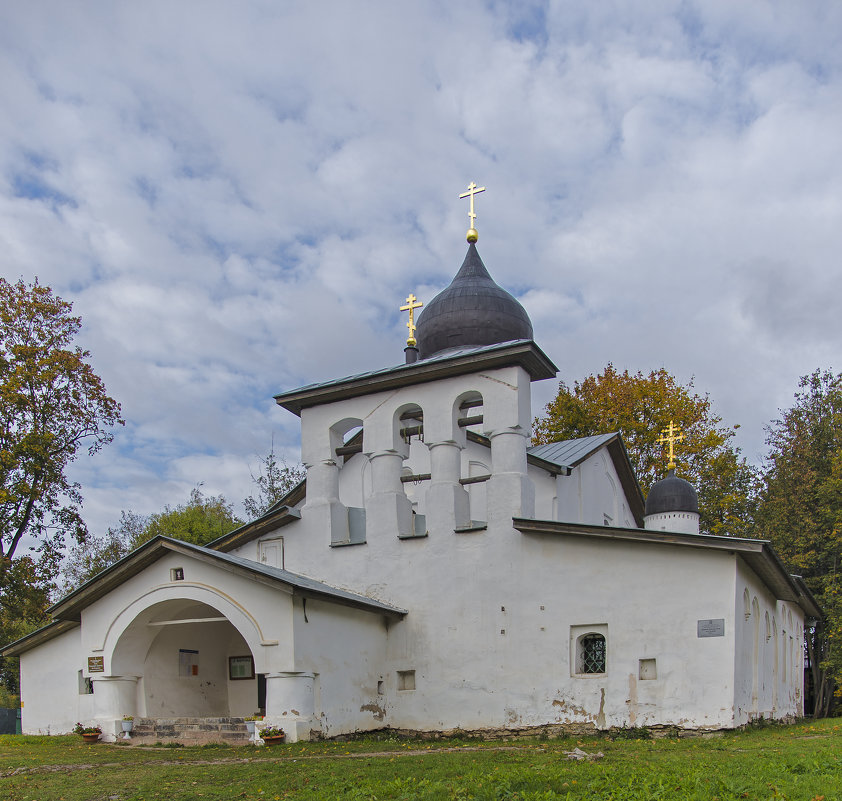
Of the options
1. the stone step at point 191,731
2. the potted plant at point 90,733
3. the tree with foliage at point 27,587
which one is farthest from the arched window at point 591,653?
the tree with foliage at point 27,587

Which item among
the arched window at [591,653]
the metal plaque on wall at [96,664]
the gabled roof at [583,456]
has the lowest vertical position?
the metal plaque on wall at [96,664]

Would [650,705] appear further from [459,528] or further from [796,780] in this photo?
[796,780]

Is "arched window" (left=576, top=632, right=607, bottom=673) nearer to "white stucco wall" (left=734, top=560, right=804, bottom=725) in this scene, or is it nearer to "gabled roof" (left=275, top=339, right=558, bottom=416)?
"white stucco wall" (left=734, top=560, right=804, bottom=725)

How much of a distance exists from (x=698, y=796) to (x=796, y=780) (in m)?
1.28

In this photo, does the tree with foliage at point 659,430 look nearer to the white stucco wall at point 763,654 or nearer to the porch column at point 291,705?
the white stucco wall at point 763,654

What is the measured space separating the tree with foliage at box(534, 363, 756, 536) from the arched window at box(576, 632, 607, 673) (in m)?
16.8

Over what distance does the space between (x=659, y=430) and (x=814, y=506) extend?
18.8 ft

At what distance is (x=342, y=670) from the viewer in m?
14.3

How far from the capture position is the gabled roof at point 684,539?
13.1m

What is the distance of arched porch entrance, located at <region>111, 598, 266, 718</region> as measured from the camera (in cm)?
1494

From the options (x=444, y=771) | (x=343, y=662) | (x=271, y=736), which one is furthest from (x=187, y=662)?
(x=444, y=771)

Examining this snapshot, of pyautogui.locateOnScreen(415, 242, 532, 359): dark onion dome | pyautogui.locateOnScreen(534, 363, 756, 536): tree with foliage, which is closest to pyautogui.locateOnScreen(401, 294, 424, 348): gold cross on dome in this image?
pyautogui.locateOnScreen(415, 242, 532, 359): dark onion dome

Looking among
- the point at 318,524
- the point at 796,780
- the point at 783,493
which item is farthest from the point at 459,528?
the point at 783,493

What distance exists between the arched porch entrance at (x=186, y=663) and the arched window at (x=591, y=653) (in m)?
5.60
